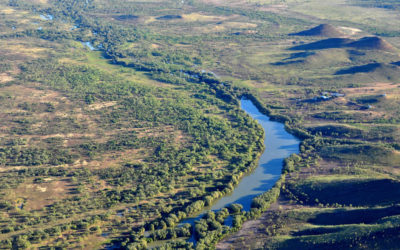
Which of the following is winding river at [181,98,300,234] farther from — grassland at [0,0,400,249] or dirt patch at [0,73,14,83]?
dirt patch at [0,73,14,83]

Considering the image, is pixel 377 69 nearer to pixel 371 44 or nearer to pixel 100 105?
pixel 371 44

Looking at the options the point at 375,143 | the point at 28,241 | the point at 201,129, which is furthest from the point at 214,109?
the point at 28,241

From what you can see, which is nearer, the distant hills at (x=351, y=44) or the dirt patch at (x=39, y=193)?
the dirt patch at (x=39, y=193)

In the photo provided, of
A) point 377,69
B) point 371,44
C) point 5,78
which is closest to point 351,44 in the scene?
point 371,44

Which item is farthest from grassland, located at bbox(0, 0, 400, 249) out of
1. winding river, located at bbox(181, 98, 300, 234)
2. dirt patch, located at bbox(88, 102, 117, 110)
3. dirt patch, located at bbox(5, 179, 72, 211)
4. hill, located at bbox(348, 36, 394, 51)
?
winding river, located at bbox(181, 98, 300, 234)

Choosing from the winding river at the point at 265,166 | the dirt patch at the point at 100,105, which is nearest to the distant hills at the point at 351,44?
the winding river at the point at 265,166

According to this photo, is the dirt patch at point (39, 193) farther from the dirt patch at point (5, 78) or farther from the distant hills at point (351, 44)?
the distant hills at point (351, 44)
